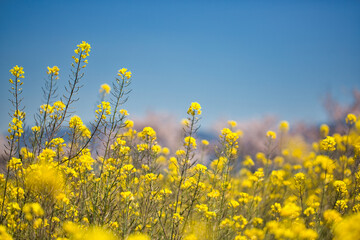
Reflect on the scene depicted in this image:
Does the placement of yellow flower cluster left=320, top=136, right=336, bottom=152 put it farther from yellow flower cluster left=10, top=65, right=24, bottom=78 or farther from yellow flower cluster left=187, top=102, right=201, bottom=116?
yellow flower cluster left=10, top=65, right=24, bottom=78

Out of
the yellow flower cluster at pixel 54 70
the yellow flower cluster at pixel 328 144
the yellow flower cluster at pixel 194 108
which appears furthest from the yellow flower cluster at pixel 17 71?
the yellow flower cluster at pixel 328 144

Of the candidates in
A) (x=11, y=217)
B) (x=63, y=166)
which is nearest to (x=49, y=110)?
(x=63, y=166)

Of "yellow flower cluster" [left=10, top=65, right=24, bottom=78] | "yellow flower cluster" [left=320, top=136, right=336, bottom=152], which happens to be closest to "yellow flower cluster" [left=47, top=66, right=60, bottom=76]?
"yellow flower cluster" [left=10, top=65, right=24, bottom=78]

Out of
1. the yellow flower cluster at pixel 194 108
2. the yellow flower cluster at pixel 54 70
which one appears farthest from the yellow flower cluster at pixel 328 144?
the yellow flower cluster at pixel 54 70

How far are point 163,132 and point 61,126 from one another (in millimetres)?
15358

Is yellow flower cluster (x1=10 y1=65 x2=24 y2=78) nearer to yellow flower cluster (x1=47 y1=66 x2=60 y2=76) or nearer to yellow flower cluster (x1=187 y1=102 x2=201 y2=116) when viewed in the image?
yellow flower cluster (x1=47 y1=66 x2=60 y2=76)

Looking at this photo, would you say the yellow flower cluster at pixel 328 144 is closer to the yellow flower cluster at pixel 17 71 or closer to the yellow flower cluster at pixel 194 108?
the yellow flower cluster at pixel 194 108

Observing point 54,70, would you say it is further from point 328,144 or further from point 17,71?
point 328,144

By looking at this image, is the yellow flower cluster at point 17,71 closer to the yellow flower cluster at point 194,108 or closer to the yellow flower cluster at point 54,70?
the yellow flower cluster at point 54,70

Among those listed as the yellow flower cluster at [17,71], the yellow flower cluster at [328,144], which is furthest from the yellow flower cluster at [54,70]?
the yellow flower cluster at [328,144]

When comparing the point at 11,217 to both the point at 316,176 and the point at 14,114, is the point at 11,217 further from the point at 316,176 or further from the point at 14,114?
the point at 316,176

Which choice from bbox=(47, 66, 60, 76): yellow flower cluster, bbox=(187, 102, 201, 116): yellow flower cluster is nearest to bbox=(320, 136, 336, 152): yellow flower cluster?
bbox=(187, 102, 201, 116): yellow flower cluster

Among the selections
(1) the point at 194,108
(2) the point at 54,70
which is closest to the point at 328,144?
(1) the point at 194,108

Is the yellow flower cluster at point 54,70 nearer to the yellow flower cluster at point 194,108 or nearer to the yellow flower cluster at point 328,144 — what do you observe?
the yellow flower cluster at point 194,108
